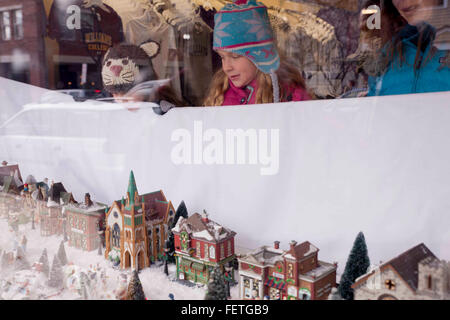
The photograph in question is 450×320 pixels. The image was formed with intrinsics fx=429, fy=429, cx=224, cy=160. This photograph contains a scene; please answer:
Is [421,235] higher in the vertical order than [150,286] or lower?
higher

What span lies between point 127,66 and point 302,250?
3.35 feet

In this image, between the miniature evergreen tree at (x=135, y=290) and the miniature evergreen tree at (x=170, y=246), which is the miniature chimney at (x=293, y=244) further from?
the miniature evergreen tree at (x=135, y=290)

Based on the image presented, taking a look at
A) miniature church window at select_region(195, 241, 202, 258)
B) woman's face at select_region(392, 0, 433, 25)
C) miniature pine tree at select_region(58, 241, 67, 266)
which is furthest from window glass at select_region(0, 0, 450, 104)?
miniature pine tree at select_region(58, 241, 67, 266)

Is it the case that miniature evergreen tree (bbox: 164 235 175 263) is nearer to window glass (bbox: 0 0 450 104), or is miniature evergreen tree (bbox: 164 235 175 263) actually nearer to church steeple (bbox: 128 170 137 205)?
church steeple (bbox: 128 170 137 205)

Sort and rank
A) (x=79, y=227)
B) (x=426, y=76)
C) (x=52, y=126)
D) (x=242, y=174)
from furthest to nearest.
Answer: (x=52, y=126) → (x=79, y=227) → (x=242, y=174) → (x=426, y=76)

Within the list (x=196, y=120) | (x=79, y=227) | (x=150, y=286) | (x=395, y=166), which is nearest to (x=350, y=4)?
(x=395, y=166)

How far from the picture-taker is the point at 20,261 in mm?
1924

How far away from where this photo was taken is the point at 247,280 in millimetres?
1510

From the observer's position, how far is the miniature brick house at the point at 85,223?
6.06ft

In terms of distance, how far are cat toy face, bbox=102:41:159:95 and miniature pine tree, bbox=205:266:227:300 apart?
0.82 m

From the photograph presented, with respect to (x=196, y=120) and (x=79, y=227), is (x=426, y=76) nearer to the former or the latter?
(x=196, y=120)

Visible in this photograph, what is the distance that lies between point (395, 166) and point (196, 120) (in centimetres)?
75

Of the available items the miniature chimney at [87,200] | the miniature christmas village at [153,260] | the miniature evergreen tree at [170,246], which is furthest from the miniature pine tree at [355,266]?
the miniature chimney at [87,200]

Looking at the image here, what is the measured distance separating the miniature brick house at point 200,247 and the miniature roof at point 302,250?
0.85 ft
